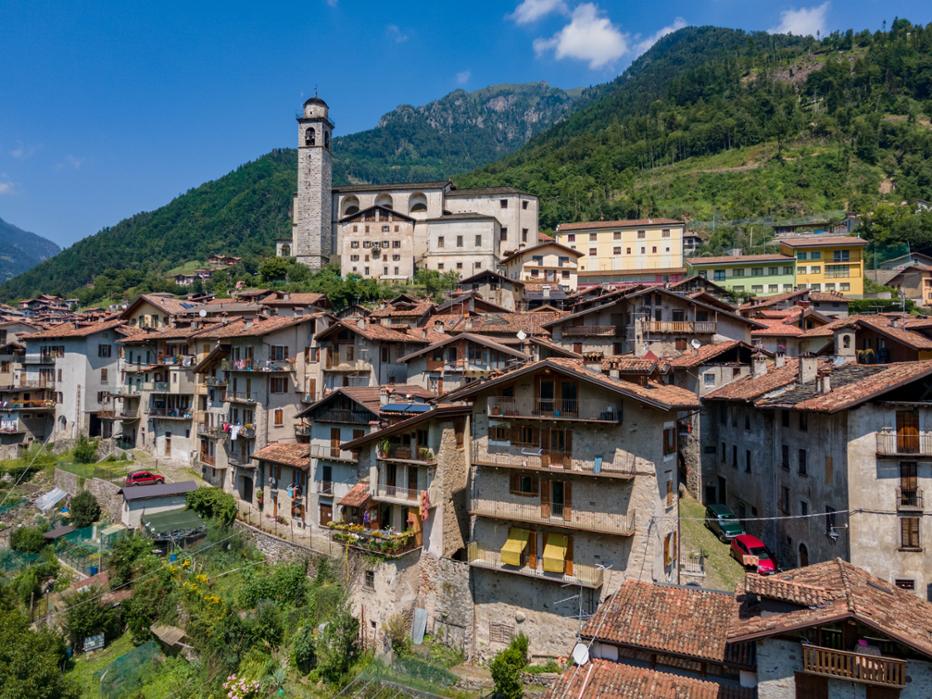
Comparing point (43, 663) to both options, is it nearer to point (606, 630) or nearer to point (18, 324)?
point (606, 630)

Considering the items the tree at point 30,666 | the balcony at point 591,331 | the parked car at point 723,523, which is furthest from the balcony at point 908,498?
the tree at point 30,666

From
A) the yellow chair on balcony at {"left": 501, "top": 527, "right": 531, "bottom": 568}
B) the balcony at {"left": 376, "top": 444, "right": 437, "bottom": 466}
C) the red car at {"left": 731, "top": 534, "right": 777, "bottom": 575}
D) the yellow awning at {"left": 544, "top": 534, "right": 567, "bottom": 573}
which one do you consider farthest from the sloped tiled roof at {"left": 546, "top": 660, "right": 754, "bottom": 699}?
the balcony at {"left": 376, "top": 444, "right": 437, "bottom": 466}

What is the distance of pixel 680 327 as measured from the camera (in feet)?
146

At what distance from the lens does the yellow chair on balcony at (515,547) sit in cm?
2564

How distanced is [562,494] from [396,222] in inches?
2995

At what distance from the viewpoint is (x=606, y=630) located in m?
19.7

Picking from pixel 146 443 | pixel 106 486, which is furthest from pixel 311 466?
pixel 146 443

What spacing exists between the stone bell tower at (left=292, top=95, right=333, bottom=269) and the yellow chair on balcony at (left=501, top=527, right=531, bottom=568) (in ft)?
274

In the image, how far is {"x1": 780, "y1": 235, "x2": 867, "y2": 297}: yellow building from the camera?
243 ft

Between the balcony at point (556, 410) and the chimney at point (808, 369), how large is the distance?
11582 millimetres

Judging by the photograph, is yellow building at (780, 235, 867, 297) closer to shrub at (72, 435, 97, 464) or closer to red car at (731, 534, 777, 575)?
red car at (731, 534, 777, 575)

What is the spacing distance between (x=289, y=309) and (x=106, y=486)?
83.3ft

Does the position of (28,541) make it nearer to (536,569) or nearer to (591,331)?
(536,569)

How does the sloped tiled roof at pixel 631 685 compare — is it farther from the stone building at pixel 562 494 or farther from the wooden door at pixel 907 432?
the wooden door at pixel 907 432
